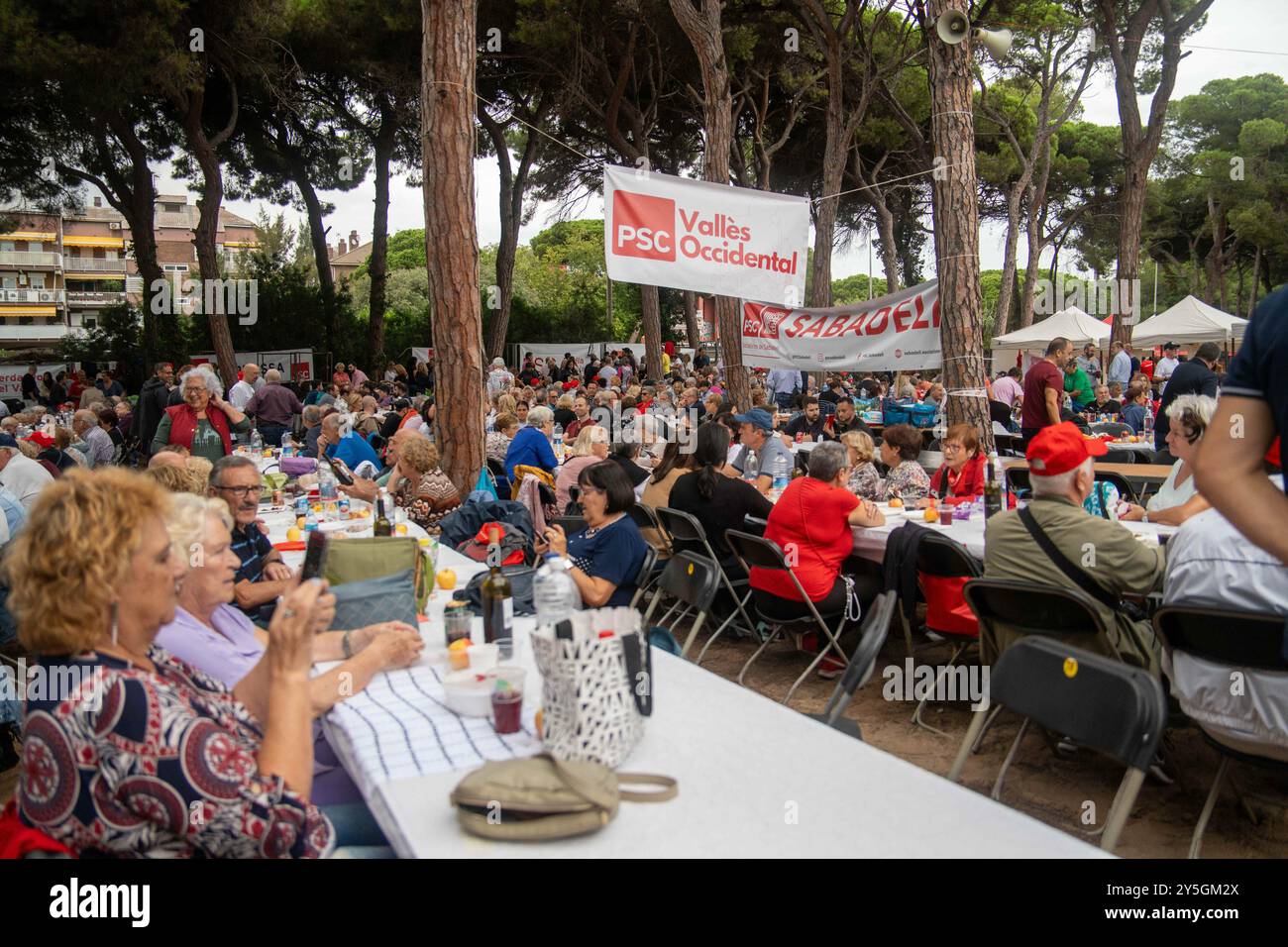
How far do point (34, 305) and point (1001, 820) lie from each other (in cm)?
6897

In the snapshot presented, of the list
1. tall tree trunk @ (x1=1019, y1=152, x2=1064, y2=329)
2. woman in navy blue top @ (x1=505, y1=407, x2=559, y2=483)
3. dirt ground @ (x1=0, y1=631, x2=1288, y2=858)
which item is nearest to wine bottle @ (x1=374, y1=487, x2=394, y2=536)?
woman in navy blue top @ (x1=505, y1=407, x2=559, y2=483)

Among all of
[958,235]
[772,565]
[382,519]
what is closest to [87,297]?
[958,235]

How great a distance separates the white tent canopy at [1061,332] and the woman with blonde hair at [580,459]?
60.3 ft

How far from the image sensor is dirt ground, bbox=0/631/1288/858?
3.33 metres

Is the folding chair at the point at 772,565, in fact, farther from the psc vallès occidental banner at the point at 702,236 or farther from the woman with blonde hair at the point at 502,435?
the woman with blonde hair at the point at 502,435

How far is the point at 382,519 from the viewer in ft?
16.2

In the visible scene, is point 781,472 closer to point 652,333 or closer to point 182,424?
point 182,424

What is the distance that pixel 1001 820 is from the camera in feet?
5.94

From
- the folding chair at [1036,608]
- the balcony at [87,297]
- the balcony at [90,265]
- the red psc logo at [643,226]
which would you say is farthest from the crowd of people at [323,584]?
the balcony at [90,265]

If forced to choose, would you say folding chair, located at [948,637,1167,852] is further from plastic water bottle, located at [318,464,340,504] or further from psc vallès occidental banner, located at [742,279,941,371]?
psc vallès occidental banner, located at [742,279,941,371]

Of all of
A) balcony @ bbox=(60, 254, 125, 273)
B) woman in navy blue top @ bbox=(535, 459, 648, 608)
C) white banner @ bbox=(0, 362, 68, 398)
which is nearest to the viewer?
woman in navy blue top @ bbox=(535, 459, 648, 608)

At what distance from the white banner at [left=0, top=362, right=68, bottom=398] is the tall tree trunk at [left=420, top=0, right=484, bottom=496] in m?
19.7

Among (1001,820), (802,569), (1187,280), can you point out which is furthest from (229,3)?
(1187,280)
